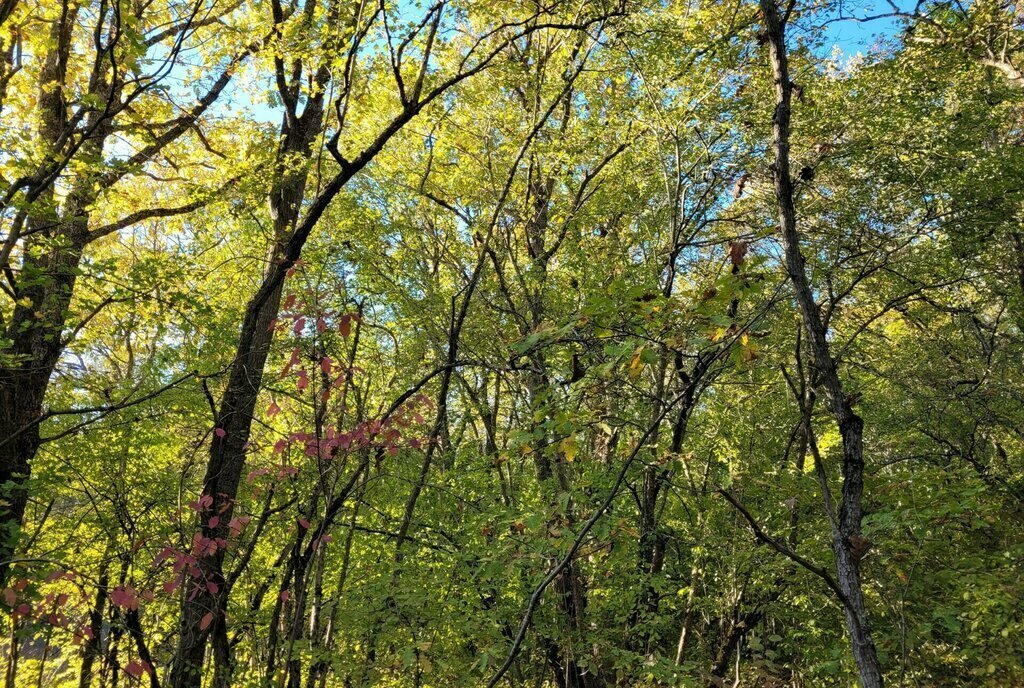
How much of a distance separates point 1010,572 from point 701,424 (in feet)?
13.3

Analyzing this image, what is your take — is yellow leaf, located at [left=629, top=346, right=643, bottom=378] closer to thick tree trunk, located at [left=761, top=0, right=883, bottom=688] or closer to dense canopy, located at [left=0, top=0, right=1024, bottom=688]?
thick tree trunk, located at [left=761, top=0, right=883, bottom=688]

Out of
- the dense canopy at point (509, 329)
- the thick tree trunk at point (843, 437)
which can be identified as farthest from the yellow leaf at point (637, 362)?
the dense canopy at point (509, 329)

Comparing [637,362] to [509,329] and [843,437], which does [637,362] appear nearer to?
[843,437]

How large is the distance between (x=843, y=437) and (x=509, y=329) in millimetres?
5752

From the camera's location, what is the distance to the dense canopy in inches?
187

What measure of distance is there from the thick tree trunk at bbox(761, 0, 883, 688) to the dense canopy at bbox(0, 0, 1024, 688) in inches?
54.2

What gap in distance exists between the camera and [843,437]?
225 centimetres

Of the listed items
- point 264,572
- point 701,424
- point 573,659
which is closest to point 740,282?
point 573,659

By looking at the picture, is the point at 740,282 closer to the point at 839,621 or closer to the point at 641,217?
the point at 641,217

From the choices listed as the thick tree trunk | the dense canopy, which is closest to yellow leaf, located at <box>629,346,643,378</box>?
the thick tree trunk

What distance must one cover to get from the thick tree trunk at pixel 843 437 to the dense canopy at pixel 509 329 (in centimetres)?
138

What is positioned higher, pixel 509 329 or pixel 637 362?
pixel 509 329

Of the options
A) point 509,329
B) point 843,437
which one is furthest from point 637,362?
point 509,329

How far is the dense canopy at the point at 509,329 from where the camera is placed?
15.6 feet
